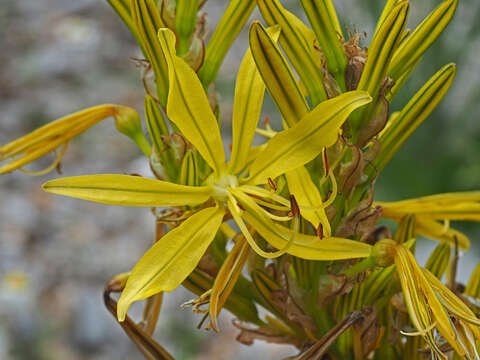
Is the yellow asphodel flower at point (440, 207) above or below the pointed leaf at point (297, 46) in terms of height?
below

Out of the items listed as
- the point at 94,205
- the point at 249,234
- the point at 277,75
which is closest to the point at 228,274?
the point at 249,234

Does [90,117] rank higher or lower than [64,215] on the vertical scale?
higher

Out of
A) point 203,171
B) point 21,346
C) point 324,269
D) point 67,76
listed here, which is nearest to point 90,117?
point 203,171

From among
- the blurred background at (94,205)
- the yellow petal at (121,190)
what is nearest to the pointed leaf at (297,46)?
the yellow petal at (121,190)

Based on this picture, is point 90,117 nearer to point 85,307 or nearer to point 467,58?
point 85,307

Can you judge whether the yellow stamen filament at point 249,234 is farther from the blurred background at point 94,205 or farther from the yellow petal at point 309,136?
the blurred background at point 94,205

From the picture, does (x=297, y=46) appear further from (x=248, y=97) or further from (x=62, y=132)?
(x=62, y=132)
